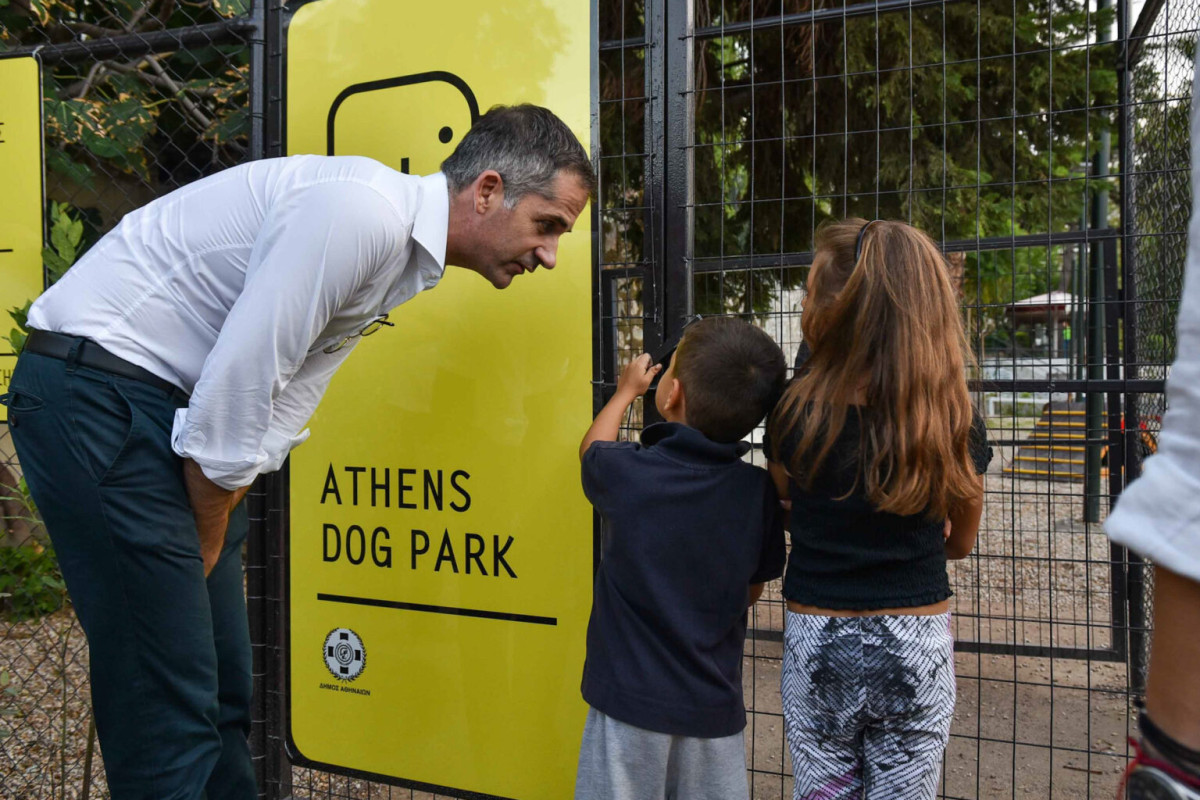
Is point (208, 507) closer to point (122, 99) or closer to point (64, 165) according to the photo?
point (64, 165)

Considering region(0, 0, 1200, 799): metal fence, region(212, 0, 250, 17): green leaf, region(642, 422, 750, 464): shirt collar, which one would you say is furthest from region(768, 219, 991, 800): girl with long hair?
region(212, 0, 250, 17): green leaf

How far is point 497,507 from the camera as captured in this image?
2.42 metres

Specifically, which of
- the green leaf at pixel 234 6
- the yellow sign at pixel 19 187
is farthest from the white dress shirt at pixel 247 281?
the green leaf at pixel 234 6

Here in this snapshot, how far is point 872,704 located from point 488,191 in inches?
50.8

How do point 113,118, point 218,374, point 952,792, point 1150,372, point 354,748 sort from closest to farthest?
point 218,374, point 354,748, point 952,792, point 1150,372, point 113,118

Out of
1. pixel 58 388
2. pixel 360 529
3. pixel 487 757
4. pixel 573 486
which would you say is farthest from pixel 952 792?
pixel 58 388

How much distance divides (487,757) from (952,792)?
1.76 meters

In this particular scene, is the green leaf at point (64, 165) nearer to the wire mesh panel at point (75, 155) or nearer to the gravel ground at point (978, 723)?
the wire mesh panel at point (75, 155)

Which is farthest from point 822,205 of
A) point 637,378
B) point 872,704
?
point 872,704

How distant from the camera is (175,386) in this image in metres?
1.83

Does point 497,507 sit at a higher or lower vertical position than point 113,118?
lower

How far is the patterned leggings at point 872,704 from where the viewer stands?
1.78 m

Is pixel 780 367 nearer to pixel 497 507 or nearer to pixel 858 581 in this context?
pixel 858 581

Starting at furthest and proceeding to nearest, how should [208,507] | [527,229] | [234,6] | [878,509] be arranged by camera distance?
[234,6]
[527,229]
[208,507]
[878,509]
